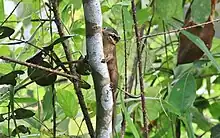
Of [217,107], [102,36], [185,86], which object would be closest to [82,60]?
[102,36]

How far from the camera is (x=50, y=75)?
518mm

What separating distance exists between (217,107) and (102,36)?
599 mm

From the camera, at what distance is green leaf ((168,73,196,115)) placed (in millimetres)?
545

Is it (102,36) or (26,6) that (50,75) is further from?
(26,6)

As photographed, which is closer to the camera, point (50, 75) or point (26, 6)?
point (50, 75)

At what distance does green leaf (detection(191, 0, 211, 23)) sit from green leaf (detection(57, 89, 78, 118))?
0.61 feet

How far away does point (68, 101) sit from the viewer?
591 mm

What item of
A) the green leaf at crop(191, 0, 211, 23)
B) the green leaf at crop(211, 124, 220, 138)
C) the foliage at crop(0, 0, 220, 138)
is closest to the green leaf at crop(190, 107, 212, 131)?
the foliage at crop(0, 0, 220, 138)

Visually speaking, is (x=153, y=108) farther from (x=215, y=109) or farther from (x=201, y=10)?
(x=215, y=109)

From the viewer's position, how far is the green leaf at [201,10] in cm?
63

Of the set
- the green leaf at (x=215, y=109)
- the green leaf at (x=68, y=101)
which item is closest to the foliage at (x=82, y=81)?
the green leaf at (x=68, y=101)

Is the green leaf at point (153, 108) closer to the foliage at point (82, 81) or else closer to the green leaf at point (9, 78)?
the foliage at point (82, 81)

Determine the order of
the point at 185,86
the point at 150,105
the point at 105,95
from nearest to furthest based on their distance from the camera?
the point at 105,95 < the point at 185,86 < the point at 150,105

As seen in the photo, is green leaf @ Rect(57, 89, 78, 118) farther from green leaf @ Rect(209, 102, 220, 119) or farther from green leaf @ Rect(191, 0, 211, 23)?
green leaf @ Rect(209, 102, 220, 119)
